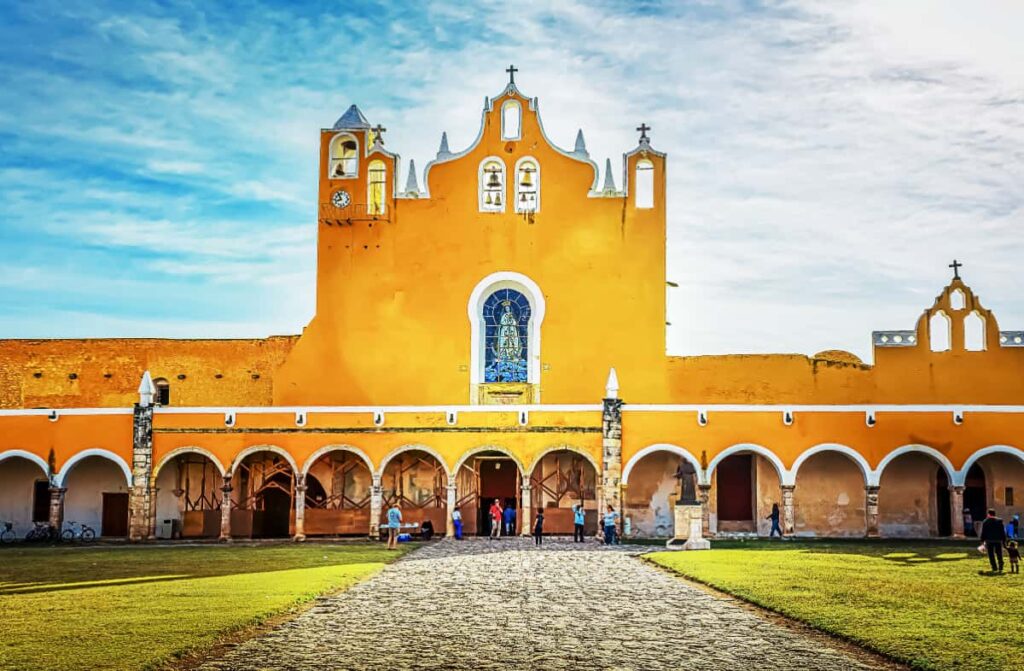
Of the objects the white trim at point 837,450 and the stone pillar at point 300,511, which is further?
the stone pillar at point 300,511

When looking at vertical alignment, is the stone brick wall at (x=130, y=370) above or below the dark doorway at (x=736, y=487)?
above

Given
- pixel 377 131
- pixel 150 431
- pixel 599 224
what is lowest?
pixel 150 431

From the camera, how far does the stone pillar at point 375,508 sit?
28.8 metres

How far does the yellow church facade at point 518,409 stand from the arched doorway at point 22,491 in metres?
0.06

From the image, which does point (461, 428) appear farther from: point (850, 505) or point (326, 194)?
point (850, 505)

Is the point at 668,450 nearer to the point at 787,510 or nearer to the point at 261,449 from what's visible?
the point at 787,510

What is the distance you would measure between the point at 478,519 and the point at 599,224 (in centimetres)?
856

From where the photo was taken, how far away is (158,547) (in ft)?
87.6

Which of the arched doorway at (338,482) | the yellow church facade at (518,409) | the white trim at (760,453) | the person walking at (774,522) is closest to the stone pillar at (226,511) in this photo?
the yellow church facade at (518,409)

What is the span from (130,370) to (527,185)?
13.1 metres

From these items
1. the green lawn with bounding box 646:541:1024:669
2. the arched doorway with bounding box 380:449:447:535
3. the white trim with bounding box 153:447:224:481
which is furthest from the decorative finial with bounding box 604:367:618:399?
the white trim with bounding box 153:447:224:481

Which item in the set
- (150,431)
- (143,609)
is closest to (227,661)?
(143,609)

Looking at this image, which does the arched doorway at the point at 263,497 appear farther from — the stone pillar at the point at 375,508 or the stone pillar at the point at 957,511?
the stone pillar at the point at 957,511

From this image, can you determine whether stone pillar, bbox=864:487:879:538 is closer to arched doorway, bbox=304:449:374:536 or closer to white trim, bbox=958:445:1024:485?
white trim, bbox=958:445:1024:485
